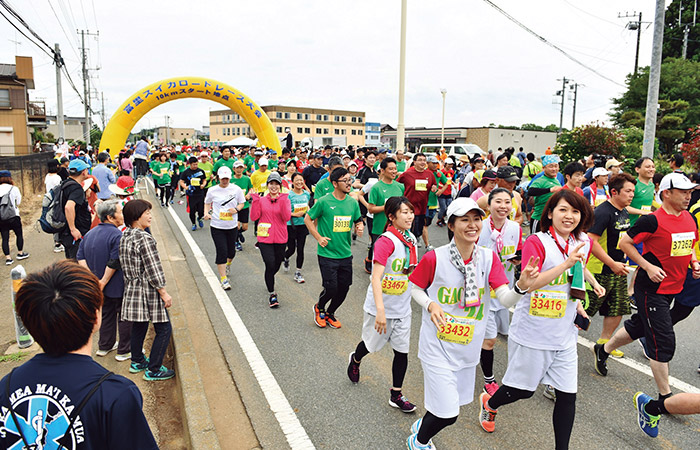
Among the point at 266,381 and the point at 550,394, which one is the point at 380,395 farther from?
the point at 550,394

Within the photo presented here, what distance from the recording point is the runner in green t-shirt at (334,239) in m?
5.59

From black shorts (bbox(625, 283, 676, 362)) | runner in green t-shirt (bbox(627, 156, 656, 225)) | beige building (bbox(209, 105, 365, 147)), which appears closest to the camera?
black shorts (bbox(625, 283, 676, 362))

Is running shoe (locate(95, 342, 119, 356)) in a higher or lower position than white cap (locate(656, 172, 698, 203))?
lower

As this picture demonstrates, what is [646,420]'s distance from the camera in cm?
357

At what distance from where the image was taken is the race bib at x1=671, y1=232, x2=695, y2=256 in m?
4.02

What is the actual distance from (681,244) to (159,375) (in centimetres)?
509

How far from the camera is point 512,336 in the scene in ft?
11.1

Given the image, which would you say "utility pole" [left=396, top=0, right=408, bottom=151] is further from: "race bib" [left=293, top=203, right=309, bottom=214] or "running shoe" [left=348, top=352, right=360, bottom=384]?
"running shoe" [left=348, top=352, right=360, bottom=384]

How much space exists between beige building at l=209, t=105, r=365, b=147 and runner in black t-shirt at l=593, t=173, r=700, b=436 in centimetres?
8223

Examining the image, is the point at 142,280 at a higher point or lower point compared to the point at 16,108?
lower

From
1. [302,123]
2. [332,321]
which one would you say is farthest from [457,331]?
[302,123]

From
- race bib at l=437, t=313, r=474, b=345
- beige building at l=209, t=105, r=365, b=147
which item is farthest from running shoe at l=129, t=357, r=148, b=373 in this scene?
beige building at l=209, t=105, r=365, b=147

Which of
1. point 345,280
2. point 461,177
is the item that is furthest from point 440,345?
point 461,177

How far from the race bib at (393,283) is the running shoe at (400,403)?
0.87m
